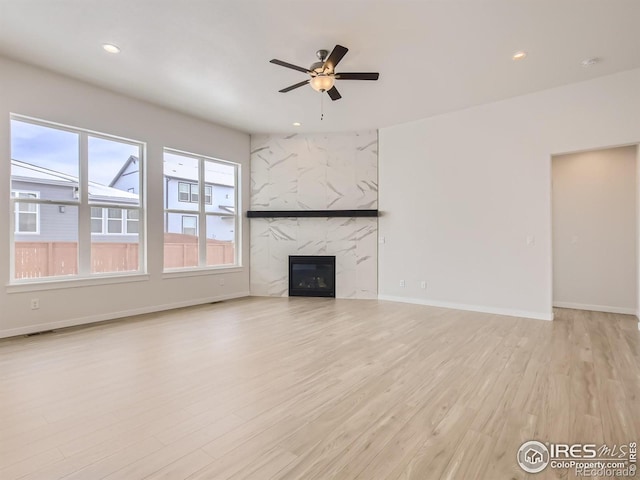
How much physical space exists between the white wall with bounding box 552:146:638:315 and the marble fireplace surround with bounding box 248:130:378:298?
10.4 feet

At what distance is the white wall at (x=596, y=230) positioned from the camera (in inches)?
195

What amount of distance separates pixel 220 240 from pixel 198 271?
0.83m

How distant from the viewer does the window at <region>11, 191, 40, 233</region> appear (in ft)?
13.0

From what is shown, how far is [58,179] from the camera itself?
429 centimetres

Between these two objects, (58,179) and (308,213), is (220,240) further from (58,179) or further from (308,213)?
(58,179)

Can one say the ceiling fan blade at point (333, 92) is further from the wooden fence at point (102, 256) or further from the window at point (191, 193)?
the wooden fence at point (102, 256)

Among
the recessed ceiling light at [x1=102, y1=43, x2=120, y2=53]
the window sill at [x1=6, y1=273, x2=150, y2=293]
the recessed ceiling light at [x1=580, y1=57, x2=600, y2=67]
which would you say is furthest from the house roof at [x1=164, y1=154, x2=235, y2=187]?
the recessed ceiling light at [x1=580, y1=57, x2=600, y2=67]

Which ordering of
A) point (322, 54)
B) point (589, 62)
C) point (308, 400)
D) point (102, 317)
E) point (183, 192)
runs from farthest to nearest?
1. point (183, 192)
2. point (102, 317)
3. point (589, 62)
4. point (322, 54)
5. point (308, 400)

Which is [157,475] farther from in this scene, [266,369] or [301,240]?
[301,240]

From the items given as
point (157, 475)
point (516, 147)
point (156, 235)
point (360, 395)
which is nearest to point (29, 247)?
point (156, 235)

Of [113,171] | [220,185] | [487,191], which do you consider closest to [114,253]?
[113,171]

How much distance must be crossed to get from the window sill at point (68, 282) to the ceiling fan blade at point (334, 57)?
407cm

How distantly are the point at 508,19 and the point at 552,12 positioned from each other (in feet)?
1.17

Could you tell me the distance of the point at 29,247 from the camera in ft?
13.3
